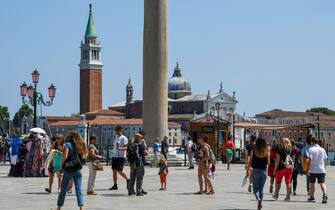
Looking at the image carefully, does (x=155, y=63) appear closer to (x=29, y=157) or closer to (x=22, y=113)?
(x=29, y=157)

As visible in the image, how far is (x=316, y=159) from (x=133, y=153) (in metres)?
3.78

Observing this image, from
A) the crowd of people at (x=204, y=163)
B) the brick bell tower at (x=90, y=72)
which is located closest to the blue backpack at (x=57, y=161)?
the crowd of people at (x=204, y=163)

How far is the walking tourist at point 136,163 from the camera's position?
18.2 meters

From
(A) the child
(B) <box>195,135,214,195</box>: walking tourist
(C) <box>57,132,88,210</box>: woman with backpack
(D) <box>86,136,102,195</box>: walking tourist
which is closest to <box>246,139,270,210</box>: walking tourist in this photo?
(C) <box>57,132,88,210</box>: woman with backpack

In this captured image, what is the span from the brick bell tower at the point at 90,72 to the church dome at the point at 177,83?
52.8 feet

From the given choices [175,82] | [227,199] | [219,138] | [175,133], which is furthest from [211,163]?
[175,82]

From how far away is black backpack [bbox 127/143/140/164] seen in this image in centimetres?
1827

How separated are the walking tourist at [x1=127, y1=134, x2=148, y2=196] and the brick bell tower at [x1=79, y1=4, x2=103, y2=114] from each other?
145 meters

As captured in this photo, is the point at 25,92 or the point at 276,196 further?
the point at 25,92

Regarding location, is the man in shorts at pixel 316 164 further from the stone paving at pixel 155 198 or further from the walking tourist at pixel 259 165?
the walking tourist at pixel 259 165

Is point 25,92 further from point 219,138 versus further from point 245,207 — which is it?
point 245,207

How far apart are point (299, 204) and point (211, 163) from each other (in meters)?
2.90

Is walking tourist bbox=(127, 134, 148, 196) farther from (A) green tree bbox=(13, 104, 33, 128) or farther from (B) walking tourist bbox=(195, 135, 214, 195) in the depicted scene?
(A) green tree bbox=(13, 104, 33, 128)

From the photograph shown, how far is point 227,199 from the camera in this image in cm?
1742
